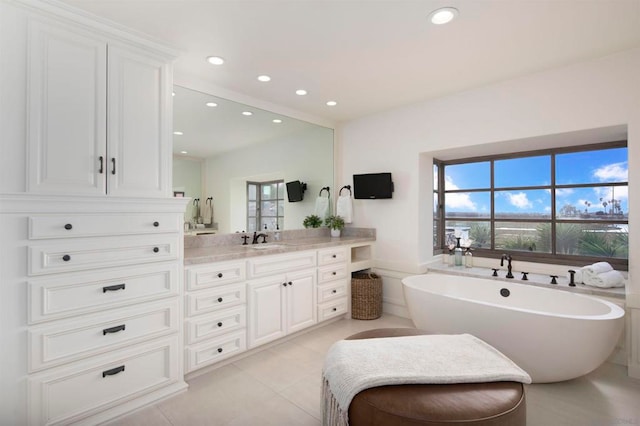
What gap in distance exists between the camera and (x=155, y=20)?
2045 millimetres

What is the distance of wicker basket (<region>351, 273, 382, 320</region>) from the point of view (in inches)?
145

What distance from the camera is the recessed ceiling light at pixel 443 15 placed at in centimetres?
195

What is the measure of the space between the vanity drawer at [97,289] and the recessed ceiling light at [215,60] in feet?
5.32

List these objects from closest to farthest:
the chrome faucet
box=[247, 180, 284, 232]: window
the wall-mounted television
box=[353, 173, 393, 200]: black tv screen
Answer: the chrome faucet
box=[247, 180, 284, 232]: window
box=[353, 173, 393, 200]: black tv screen
the wall-mounted television

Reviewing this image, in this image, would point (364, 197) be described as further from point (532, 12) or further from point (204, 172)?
point (532, 12)

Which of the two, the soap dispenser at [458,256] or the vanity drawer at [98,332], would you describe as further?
the soap dispenser at [458,256]

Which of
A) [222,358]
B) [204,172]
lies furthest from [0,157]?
[222,358]

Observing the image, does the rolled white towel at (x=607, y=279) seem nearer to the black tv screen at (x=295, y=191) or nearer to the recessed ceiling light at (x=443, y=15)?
the recessed ceiling light at (x=443, y=15)

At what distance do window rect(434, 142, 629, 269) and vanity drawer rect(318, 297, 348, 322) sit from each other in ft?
4.67

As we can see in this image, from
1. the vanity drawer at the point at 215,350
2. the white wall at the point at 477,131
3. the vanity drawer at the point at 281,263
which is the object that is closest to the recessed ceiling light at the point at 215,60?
the vanity drawer at the point at 281,263

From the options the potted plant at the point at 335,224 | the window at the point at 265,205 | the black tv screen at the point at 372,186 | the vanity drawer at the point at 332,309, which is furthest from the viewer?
the potted plant at the point at 335,224

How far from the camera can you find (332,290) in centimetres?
353

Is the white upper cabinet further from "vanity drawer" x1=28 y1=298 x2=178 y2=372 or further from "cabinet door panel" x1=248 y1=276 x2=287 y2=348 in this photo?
"cabinet door panel" x1=248 y1=276 x2=287 y2=348

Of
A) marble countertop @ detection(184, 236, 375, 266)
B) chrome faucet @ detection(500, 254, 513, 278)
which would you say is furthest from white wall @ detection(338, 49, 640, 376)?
chrome faucet @ detection(500, 254, 513, 278)
